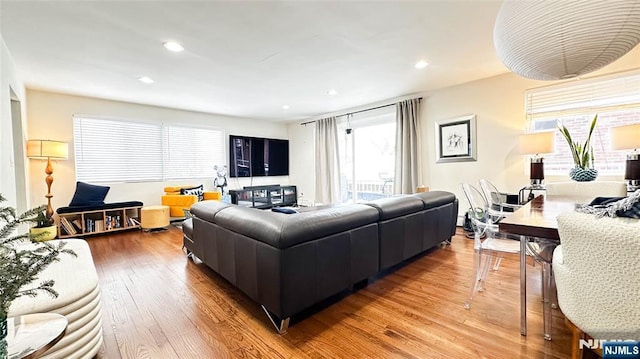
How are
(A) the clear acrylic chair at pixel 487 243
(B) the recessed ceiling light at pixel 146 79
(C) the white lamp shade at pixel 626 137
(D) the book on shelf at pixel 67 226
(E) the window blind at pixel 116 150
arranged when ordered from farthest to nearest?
(E) the window blind at pixel 116 150
(D) the book on shelf at pixel 67 226
(B) the recessed ceiling light at pixel 146 79
(C) the white lamp shade at pixel 626 137
(A) the clear acrylic chair at pixel 487 243

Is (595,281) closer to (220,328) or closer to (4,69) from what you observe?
(220,328)

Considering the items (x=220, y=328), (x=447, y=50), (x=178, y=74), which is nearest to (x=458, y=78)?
(x=447, y=50)

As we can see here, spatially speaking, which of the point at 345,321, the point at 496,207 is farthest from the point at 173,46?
the point at 496,207

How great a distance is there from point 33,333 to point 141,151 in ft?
16.9

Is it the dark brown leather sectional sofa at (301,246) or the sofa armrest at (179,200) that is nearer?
the dark brown leather sectional sofa at (301,246)

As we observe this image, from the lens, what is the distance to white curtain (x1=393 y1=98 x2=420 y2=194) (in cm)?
494

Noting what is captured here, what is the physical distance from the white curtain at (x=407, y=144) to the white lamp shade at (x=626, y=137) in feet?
8.37

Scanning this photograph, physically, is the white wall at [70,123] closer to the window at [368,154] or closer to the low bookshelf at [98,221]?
the low bookshelf at [98,221]

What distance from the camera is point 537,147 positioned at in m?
3.26

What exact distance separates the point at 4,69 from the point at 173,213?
305cm

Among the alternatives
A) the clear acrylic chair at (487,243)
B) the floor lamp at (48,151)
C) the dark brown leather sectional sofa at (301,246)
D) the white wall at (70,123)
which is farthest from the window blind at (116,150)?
the clear acrylic chair at (487,243)

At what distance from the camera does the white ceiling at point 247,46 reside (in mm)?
2287

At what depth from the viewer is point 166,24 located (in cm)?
245

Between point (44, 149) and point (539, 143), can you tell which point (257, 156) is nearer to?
point (44, 149)
